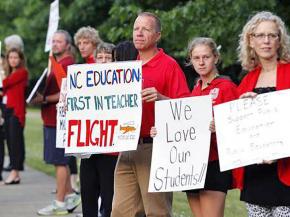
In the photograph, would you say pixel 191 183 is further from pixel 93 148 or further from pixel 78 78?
pixel 78 78

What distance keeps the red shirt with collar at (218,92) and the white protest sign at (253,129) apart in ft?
1.17

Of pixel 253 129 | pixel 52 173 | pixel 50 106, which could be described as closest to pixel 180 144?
pixel 253 129

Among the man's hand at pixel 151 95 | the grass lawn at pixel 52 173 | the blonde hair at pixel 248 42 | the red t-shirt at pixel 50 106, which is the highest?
the blonde hair at pixel 248 42

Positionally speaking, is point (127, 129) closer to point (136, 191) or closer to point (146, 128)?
point (146, 128)

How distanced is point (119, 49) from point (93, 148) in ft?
3.01

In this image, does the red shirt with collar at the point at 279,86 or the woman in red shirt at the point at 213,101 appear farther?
the woman in red shirt at the point at 213,101

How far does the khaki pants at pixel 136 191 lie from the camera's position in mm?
6273

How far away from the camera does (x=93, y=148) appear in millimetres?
6188

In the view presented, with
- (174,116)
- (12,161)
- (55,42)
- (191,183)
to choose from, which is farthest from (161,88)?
(12,161)

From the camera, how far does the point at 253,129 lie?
523cm

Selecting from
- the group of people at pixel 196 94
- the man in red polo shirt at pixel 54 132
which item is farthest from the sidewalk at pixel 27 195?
the group of people at pixel 196 94

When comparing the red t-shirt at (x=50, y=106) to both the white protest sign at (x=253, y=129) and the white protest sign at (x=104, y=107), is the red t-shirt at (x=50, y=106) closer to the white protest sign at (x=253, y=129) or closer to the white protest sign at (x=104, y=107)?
the white protest sign at (x=104, y=107)

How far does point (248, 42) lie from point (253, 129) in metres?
0.58

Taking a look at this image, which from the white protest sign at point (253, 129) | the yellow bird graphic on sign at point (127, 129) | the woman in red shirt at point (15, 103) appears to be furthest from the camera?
the woman in red shirt at point (15, 103)
